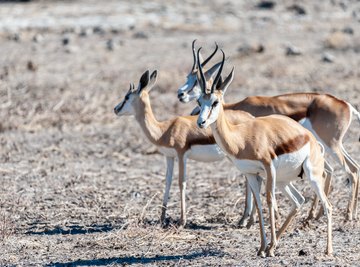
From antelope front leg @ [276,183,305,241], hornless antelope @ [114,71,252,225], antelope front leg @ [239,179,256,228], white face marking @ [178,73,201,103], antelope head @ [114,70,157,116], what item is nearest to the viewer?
antelope front leg @ [276,183,305,241]

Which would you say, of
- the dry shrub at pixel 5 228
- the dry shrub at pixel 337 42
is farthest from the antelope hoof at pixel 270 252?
the dry shrub at pixel 337 42

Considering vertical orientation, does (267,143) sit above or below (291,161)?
above

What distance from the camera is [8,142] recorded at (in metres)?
14.2

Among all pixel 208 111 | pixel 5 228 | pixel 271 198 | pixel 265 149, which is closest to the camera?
pixel 208 111

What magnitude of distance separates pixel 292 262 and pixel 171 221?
1964 mm

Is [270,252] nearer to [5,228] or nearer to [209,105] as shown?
[209,105]

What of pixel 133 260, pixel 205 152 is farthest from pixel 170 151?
pixel 133 260

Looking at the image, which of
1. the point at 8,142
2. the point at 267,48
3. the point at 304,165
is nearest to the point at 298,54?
the point at 267,48

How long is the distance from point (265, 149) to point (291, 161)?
257 millimetres

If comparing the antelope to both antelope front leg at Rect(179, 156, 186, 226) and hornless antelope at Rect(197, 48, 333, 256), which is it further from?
hornless antelope at Rect(197, 48, 333, 256)

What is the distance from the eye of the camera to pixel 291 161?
8242 mm

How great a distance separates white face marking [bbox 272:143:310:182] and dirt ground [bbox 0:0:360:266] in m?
0.74

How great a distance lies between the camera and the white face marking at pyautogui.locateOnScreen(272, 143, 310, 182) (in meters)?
8.22

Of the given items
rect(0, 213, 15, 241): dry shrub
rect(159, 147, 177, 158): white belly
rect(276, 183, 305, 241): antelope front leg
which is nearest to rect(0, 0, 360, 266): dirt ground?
rect(0, 213, 15, 241): dry shrub
